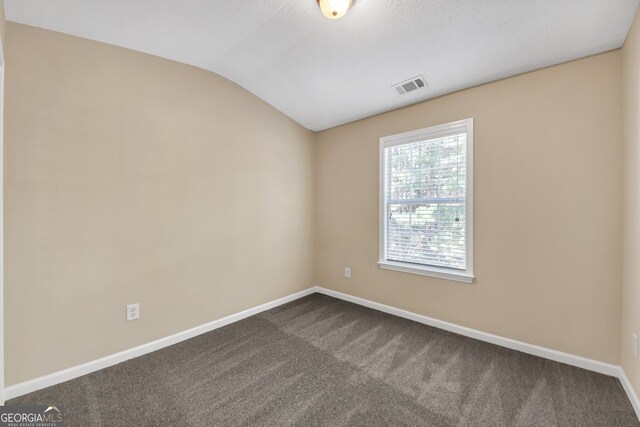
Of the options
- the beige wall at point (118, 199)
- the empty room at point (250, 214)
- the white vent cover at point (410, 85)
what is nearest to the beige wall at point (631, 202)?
the empty room at point (250, 214)

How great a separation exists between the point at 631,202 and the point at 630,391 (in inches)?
47.1

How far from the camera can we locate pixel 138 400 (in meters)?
1.72

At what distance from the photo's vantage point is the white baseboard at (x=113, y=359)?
5.81 feet

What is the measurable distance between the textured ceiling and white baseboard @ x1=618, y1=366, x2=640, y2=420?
228cm

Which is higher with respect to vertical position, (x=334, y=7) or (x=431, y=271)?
(x=334, y=7)

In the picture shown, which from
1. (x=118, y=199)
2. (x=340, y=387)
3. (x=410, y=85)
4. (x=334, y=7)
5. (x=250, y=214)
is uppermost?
(x=334, y=7)

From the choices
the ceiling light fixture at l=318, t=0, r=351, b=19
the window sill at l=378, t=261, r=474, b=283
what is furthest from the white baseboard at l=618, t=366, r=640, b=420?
the ceiling light fixture at l=318, t=0, r=351, b=19

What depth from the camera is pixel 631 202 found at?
1.73m

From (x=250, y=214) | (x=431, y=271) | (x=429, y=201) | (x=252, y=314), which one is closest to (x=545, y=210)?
(x=429, y=201)

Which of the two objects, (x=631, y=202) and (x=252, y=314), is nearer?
(x=631, y=202)

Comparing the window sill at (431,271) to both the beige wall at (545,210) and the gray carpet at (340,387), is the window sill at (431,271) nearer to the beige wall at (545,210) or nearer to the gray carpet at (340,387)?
the beige wall at (545,210)

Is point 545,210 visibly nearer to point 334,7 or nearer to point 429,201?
point 429,201

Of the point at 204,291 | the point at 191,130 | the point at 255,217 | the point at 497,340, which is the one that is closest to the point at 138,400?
the point at 204,291

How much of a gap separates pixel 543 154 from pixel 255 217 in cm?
279
